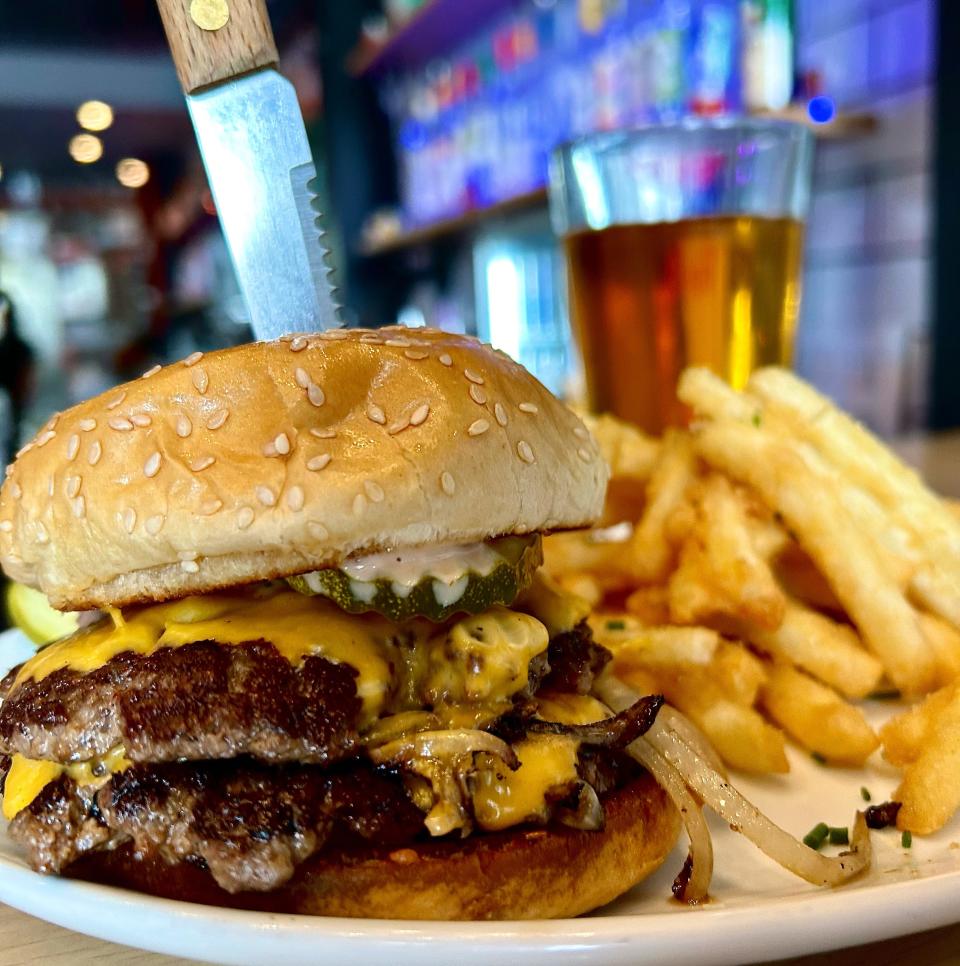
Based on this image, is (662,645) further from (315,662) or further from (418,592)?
(315,662)

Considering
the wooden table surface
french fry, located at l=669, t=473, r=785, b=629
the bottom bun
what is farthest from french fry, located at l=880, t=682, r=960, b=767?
the bottom bun

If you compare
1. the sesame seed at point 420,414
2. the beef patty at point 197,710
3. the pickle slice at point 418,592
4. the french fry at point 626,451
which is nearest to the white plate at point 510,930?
the beef patty at point 197,710

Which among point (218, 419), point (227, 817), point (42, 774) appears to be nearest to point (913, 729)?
point (227, 817)

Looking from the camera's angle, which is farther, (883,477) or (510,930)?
(883,477)

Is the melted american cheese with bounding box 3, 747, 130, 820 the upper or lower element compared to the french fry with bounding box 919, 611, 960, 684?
upper

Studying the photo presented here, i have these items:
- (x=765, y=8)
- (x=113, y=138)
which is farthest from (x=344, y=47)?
(x=765, y=8)

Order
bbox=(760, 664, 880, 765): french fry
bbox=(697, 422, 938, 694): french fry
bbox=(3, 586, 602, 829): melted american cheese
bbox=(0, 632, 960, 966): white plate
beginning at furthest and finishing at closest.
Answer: bbox=(697, 422, 938, 694): french fry
bbox=(760, 664, 880, 765): french fry
bbox=(3, 586, 602, 829): melted american cheese
bbox=(0, 632, 960, 966): white plate

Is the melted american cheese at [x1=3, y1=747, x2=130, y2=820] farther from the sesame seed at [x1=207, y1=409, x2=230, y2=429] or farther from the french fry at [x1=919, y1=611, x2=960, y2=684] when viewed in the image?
the french fry at [x1=919, y1=611, x2=960, y2=684]
